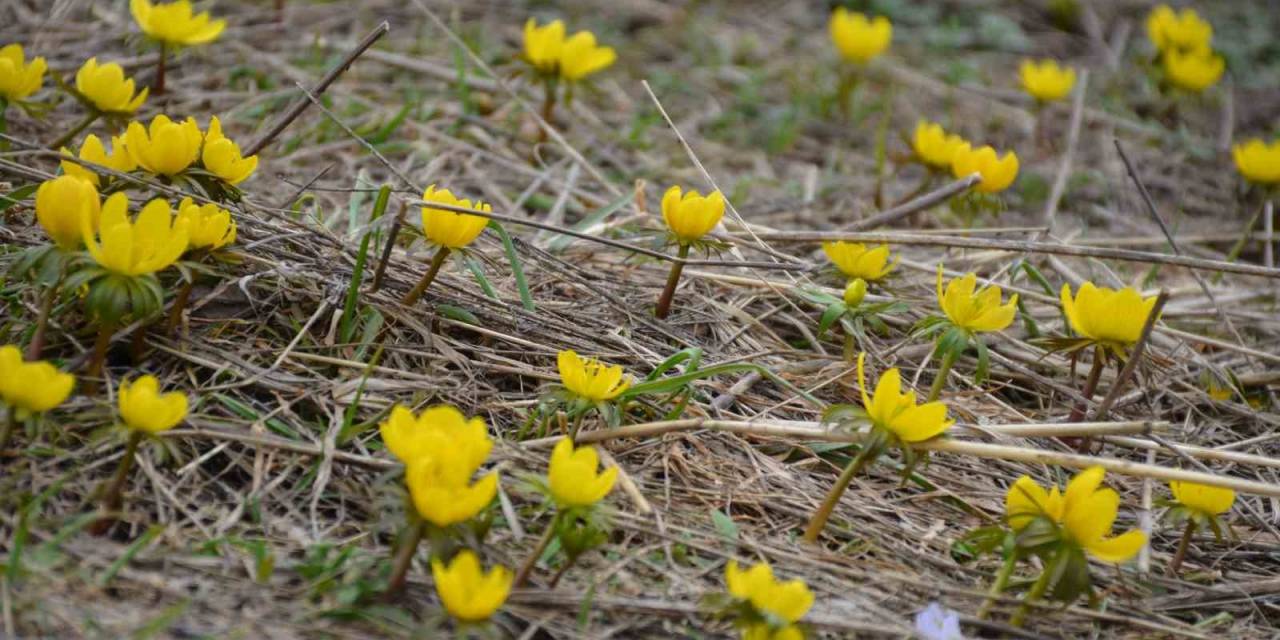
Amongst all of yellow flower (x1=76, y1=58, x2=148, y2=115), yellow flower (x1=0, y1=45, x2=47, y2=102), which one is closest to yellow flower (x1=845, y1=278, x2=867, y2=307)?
yellow flower (x1=76, y1=58, x2=148, y2=115)

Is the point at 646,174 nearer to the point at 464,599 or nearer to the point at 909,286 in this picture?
the point at 909,286

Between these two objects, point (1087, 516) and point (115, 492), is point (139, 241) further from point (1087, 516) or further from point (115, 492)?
point (1087, 516)

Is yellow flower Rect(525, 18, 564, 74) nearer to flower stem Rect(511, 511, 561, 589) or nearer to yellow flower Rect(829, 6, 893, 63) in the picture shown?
yellow flower Rect(829, 6, 893, 63)

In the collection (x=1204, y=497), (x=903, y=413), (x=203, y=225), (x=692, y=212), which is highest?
(x=203, y=225)

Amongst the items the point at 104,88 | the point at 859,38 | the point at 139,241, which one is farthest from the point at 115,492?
the point at 859,38

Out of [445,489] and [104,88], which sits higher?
[104,88]

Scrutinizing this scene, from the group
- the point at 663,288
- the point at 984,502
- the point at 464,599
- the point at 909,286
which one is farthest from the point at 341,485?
the point at 909,286
